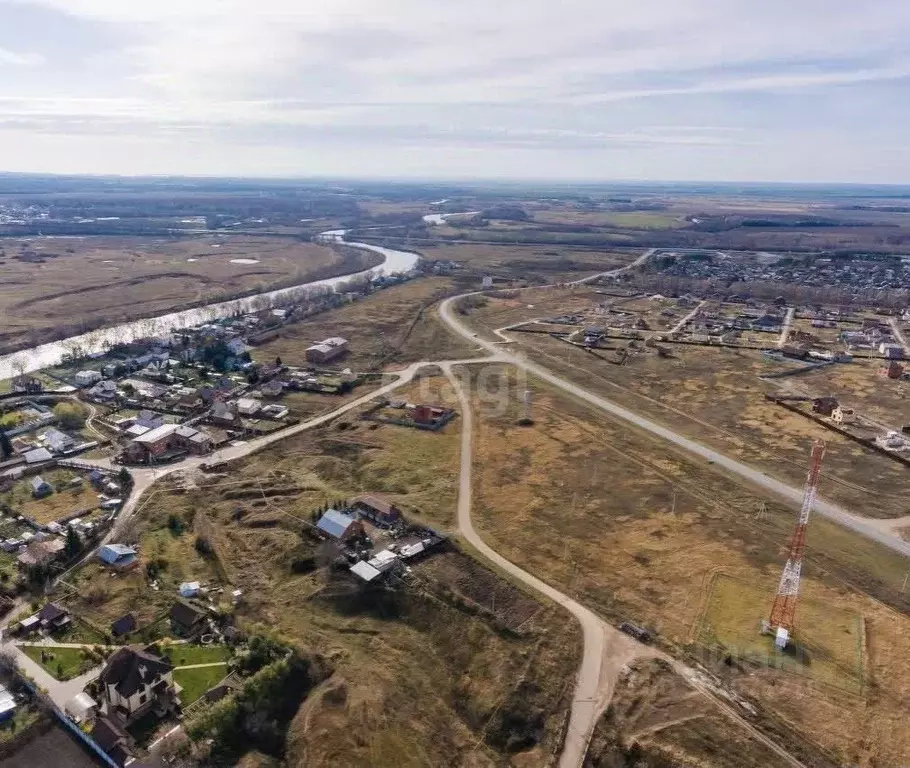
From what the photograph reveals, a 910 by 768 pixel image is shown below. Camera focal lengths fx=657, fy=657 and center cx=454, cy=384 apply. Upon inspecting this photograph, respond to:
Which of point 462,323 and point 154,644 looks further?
point 462,323

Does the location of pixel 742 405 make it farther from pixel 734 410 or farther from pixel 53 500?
pixel 53 500

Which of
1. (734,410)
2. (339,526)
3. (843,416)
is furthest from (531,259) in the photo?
(339,526)

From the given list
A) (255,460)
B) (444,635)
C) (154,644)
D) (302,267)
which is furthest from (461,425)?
(302,267)

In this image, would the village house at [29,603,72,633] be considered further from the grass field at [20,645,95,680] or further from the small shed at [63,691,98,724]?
the small shed at [63,691,98,724]

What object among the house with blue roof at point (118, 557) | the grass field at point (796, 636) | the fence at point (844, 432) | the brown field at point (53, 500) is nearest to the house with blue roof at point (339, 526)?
the house with blue roof at point (118, 557)

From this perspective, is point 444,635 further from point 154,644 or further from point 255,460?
point 255,460
